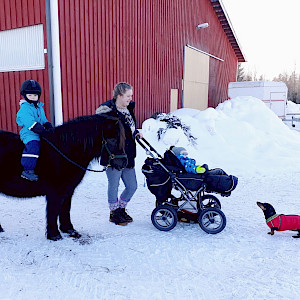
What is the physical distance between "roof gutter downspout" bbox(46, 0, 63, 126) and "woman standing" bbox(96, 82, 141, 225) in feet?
13.7

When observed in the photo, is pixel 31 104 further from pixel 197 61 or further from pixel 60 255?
pixel 197 61

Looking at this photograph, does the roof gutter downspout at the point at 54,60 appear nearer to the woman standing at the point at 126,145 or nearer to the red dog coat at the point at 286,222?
the woman standing at the point at 126,145

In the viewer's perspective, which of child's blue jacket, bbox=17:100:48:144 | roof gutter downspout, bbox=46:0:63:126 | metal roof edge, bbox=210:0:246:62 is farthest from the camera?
metal roof edge, bbox=210:0:246:62

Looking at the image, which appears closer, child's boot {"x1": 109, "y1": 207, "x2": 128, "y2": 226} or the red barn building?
child's boot {"x1": 109, "y1": 207, "x2": 128, "y2": 226}

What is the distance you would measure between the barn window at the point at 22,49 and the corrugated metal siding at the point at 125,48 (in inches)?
29.9

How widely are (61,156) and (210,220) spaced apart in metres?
2.15

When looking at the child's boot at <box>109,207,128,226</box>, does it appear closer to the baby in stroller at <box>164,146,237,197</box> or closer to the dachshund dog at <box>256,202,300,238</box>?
the baby in stroller at <box>164,146,237,197</box>

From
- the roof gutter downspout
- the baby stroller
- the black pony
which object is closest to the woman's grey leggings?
the baby stroller

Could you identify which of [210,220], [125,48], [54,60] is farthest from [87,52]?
[210,220]

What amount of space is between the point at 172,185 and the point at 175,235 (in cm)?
67

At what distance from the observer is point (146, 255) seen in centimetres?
320

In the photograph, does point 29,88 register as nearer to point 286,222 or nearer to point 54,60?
point 286,222

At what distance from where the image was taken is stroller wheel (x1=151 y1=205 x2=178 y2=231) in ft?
12.6

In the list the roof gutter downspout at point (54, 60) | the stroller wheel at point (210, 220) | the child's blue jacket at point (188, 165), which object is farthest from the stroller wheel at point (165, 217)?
the roof gutter downspout at point (54, 60)
